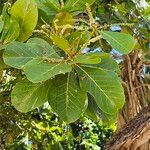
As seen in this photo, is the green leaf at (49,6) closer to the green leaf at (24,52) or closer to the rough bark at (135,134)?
the green leaf at (24,52)

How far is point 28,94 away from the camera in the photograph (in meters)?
1.01

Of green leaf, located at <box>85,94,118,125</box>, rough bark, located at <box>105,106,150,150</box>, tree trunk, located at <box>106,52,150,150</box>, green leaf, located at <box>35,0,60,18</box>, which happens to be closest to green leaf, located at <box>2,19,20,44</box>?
green leaf, located at <box>35,0,60,18</box>

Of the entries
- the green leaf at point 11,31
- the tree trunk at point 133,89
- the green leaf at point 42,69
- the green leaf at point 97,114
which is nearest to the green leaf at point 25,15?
the green leaf at point 11,31

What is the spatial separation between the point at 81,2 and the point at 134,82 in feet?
4.92

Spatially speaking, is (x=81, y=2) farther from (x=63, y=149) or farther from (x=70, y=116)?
(x=63, y=149)

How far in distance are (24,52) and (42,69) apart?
3.0 inches

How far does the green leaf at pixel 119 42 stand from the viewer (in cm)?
99

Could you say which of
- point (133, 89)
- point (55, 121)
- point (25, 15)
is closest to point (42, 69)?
point (25, 15)

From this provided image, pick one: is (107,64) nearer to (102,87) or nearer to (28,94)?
(102,87)

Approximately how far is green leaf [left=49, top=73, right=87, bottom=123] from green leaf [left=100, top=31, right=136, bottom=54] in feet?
0.40

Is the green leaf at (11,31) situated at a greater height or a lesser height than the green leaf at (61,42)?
lesser

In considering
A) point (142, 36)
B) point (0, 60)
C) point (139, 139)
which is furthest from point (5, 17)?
point (139, 139)

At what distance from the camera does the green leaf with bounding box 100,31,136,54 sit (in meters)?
0.99

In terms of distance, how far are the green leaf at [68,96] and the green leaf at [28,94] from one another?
25mm
